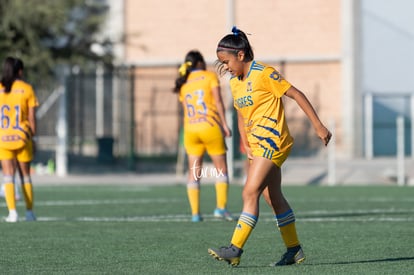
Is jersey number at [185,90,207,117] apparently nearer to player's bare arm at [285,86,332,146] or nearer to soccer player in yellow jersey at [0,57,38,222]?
soccer player in yellow jersey at [0,57,38,222]

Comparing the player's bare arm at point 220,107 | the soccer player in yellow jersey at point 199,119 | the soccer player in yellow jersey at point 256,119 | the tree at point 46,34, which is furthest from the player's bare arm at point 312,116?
the tree at point 46,34

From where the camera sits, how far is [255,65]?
9.01 m

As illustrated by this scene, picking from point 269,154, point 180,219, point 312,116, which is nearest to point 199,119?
point 180,219

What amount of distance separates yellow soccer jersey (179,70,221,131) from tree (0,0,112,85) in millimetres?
14174

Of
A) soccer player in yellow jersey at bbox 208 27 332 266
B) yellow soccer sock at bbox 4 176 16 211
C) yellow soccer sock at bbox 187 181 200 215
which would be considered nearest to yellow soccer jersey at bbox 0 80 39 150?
yellow soccer sock at bbox 4 176 16 211

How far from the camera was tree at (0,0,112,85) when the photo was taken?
27.8m

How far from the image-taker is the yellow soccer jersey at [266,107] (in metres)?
8.90

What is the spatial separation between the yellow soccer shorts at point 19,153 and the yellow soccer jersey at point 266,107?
222 inches

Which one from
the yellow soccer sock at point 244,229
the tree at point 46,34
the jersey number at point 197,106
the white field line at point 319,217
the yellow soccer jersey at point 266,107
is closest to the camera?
the yellow soccer sock at point 244,229

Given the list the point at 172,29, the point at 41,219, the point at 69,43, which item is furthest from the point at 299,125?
the point at 41,219

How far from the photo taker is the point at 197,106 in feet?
46.7

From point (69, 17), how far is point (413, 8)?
1828 cm

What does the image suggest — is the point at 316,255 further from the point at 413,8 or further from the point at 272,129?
the point at 413,8

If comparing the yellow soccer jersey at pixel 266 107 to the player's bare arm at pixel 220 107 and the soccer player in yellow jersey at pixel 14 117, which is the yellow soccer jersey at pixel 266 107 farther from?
the soccer player in yellow jersey at pixel 14 117
